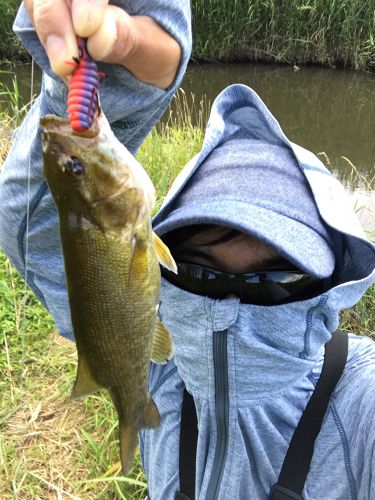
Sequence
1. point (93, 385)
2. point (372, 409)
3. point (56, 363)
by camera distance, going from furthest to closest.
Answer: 1. point (56, 363)
2. point (372, 409)
3. point (93, 385)

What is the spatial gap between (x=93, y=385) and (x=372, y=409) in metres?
0.67

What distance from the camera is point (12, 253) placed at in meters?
1.42

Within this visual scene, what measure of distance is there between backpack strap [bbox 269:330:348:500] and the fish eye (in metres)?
0.84

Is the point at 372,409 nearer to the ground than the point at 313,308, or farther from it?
nearer to the ground

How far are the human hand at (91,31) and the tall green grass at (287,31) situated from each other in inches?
387

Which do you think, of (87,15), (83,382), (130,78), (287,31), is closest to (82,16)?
(87,15)

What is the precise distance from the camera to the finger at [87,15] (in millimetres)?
788

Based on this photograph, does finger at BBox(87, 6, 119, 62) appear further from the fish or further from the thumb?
the fish

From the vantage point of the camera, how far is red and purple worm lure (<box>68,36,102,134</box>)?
79 centimetres

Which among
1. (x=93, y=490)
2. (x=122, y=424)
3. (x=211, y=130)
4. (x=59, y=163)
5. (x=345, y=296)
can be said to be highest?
(x=59, y=163)

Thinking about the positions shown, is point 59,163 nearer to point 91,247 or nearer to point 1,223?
point 91,247

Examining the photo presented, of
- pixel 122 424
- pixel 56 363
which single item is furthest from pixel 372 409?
pixel 56 363

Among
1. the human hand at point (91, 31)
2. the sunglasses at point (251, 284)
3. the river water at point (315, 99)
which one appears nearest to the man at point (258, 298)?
the sunglasses at point (251, 284)

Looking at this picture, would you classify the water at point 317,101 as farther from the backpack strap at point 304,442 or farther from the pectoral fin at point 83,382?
the pectoral fin at point 83,382
